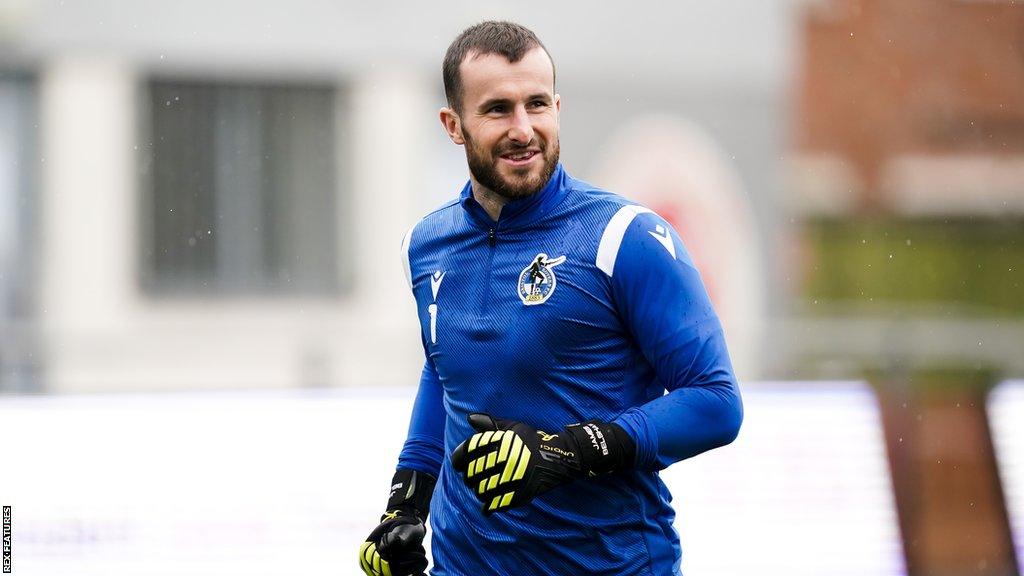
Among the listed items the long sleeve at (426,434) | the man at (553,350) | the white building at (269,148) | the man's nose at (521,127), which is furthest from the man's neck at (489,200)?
the white building at (269,148)

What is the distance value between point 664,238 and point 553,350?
0.31 m

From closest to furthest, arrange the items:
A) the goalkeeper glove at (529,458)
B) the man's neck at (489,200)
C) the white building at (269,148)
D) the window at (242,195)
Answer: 1. the goalkeeper glove at (529,458)
2. the man's neck at (489,200)
3. the white building at (269,148)
4. the window at (242,195)

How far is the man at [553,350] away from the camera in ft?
8.81

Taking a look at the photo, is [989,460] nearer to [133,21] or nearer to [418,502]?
[418,502]

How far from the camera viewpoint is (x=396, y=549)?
3141 mm

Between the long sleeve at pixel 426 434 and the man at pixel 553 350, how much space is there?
24 centimetres

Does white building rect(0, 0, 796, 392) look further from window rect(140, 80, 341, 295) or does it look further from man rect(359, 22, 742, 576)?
man rect(359, 22, 742, 576)

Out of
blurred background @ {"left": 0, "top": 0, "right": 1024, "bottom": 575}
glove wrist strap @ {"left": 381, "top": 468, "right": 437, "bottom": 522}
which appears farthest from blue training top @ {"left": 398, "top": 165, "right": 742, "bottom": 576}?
blurred background @ {"left": 0, "top": 0, "right": 1024, "bottom": 575}

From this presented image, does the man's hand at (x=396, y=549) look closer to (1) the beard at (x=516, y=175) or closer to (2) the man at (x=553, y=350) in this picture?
(2) the man at (x=553, y=350)

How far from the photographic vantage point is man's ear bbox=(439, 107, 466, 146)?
3.04 meters

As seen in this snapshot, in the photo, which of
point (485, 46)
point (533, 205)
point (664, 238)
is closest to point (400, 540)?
point (533, 205)

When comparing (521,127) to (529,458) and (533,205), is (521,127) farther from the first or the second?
(529,458)

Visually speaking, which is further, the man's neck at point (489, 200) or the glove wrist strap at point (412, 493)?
the glove wrist strap at point (412, 493)

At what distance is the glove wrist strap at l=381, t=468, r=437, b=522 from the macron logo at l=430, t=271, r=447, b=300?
0.47 metres
